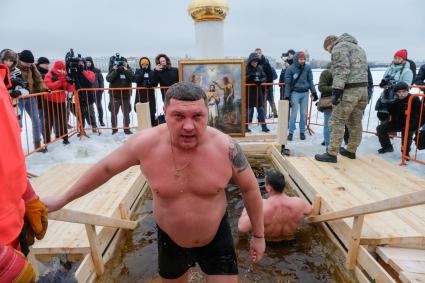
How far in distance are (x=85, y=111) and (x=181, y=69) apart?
3.26 meters

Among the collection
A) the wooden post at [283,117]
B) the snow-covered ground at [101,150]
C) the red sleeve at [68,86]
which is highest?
the red sleeve at [68,86]

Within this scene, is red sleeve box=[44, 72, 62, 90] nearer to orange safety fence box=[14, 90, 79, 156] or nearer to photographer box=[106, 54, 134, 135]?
orange safety fence box=[14, 90, 79, 156]

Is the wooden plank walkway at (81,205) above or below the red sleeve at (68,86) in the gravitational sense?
below

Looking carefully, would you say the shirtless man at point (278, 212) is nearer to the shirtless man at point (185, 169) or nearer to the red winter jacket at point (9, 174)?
the shirtless man at point (185, 169)

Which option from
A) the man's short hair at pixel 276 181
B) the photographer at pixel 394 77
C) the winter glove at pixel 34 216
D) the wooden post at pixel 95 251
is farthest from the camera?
the photographer at pixel 394 77

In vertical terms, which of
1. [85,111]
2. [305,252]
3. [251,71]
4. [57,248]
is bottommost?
[305,252]

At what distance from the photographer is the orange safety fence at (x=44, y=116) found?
6.60 metres

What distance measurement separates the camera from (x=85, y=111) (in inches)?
352

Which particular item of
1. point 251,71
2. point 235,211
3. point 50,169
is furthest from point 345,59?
point 50,169

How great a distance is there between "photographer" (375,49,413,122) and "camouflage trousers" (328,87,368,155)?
1.38 m

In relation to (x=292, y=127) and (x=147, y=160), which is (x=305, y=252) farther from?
(x=292, y=127)

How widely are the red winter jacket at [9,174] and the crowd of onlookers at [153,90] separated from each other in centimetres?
475

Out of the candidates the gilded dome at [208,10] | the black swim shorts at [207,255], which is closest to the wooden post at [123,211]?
the black swim shorts at [207,255]

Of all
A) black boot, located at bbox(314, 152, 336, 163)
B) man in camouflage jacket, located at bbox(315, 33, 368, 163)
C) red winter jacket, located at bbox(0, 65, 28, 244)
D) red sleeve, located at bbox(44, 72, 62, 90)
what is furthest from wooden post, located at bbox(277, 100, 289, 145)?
red winter jacket, located at bbox(0, 65, 28, 244)
